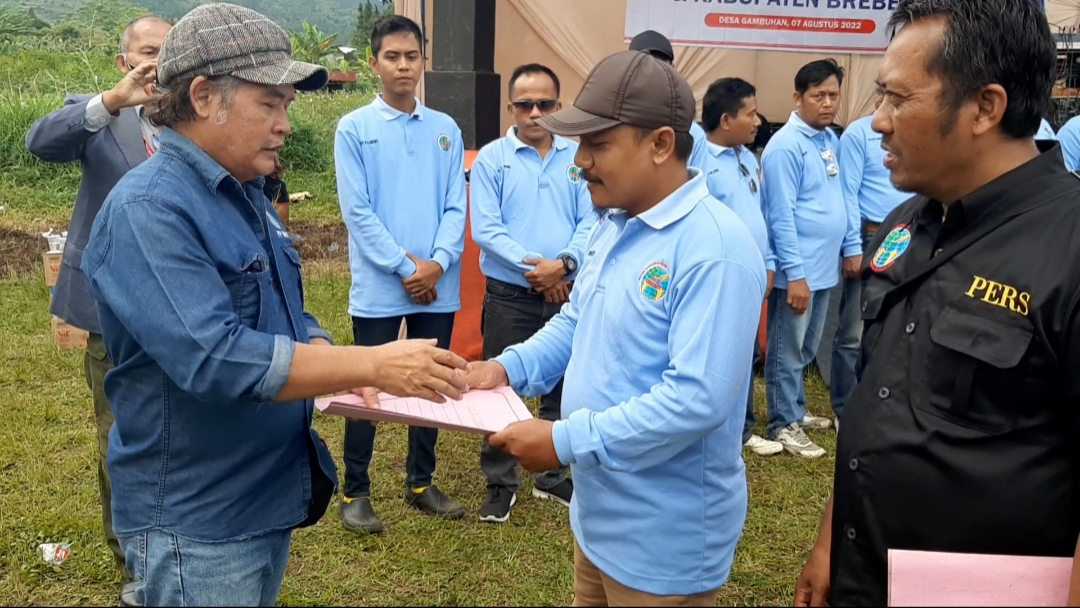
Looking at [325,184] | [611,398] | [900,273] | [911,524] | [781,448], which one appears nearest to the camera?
[911,524]

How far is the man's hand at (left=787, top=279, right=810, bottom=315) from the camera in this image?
5000 millimetres

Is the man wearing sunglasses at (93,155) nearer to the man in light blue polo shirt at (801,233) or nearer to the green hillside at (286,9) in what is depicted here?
the man in light blue polo shirt at (801,233)

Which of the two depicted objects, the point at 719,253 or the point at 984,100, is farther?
the point at 719,253

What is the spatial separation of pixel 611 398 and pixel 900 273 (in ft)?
2.29

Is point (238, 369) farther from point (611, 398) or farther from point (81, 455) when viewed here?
point (81, 455)

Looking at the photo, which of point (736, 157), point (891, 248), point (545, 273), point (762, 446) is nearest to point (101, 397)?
point (545, 273)

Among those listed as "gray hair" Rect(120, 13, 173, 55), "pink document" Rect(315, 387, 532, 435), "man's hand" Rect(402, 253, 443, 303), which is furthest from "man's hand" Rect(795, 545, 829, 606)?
"gray hair" Rect(120, 13, 173, 55)

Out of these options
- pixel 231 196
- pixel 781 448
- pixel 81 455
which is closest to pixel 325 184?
pixel 81 455

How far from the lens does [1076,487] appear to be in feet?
5.32

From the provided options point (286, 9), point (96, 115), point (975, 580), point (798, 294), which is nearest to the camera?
point (975, 580)

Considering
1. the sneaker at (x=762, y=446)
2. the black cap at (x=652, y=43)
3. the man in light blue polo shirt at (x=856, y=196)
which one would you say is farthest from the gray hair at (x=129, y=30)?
the man in light blue polo shirt at (x=856, y=196)

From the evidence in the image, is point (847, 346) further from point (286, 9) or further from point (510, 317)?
point (286, 9)

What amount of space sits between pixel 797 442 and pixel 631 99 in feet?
11.9

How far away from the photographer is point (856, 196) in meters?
5.37
